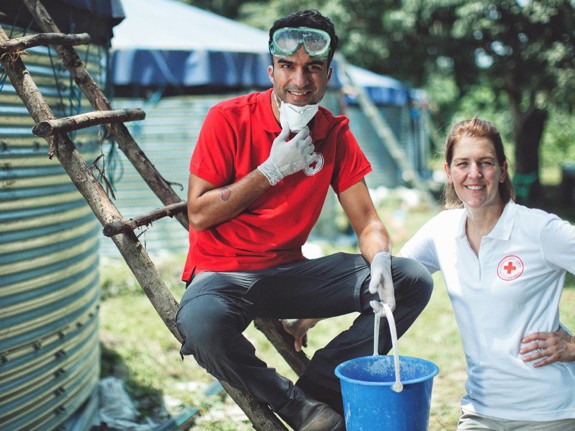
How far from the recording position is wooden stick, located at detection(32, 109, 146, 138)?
3.10m

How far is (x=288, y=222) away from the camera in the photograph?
3420 millimetres

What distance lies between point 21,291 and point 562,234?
258cm

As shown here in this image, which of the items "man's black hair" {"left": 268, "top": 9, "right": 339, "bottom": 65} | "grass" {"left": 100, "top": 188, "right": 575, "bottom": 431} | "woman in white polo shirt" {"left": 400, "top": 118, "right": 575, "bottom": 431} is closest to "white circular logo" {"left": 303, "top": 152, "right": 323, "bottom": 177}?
"man's black hair" {"left": 268, "top": 9, "right": 339, "bottom": 65}

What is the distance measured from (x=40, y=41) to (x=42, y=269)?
1213 millimetres

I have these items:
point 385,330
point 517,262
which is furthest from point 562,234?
point 385,330

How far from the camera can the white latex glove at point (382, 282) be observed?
10.3 feet

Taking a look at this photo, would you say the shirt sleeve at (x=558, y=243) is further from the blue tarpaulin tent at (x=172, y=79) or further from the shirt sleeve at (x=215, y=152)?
the blue tarpaulin tent at (x=172, y=79)

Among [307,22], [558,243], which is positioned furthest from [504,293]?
[307,22]

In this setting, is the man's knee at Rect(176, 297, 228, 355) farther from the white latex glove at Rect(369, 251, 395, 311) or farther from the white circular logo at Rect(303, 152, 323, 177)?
the white circular logo at Rect(303, 152, 323, 177)

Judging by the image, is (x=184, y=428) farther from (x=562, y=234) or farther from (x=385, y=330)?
(x=562, y=234)

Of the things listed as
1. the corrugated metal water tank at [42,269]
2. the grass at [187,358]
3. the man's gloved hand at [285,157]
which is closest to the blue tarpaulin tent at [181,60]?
the grass at [187,358]

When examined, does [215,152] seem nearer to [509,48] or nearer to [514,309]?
[514,309]

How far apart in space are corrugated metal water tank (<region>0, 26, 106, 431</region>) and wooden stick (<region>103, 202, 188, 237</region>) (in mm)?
756

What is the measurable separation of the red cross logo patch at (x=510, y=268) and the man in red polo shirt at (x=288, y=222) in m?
0.35
